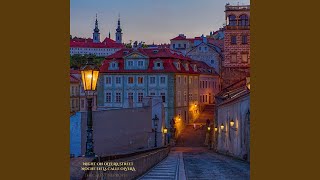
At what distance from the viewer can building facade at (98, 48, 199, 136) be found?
2350 inches

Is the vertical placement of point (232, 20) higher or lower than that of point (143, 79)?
higher

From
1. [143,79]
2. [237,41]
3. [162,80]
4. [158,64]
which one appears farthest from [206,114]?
[237,41]

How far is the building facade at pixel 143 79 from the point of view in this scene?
5969cm

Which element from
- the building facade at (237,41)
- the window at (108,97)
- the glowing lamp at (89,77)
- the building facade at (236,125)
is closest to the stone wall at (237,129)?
the building facade at (236,125)

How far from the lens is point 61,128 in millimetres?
10484

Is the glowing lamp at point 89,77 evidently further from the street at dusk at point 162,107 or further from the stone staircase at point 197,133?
the stone staircase at point 197,133

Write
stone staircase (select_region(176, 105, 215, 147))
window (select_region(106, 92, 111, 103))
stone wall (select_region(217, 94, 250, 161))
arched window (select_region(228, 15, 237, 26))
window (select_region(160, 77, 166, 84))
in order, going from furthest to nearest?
1. window (select_region(160, 77, 166, 84))
2. window (select_region(106, 92, 111, 103))
3. stone staircase (select_region(176, 105, 215, 147))
4. arched window (select_region(228, 15, 237, 26))
5. stone wall (select_region(217, 94, 250, 161))

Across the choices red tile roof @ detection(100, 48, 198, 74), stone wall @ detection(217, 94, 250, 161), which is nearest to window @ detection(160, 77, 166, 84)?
red tile roof @ detection(100, 48, 198, 74)

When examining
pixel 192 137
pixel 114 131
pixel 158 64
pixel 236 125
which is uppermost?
pixel 158 64

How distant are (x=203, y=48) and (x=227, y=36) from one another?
116ft

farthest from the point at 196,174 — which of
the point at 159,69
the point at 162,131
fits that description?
the point at 159,69

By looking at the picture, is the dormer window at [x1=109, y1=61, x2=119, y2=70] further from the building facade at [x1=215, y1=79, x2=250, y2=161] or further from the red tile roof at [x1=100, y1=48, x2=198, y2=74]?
the building facade at [x1=215, y1=79, x2=250, y2=161]

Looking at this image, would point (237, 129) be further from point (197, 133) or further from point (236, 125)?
point (197, 133)

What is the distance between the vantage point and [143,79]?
60625 mm
